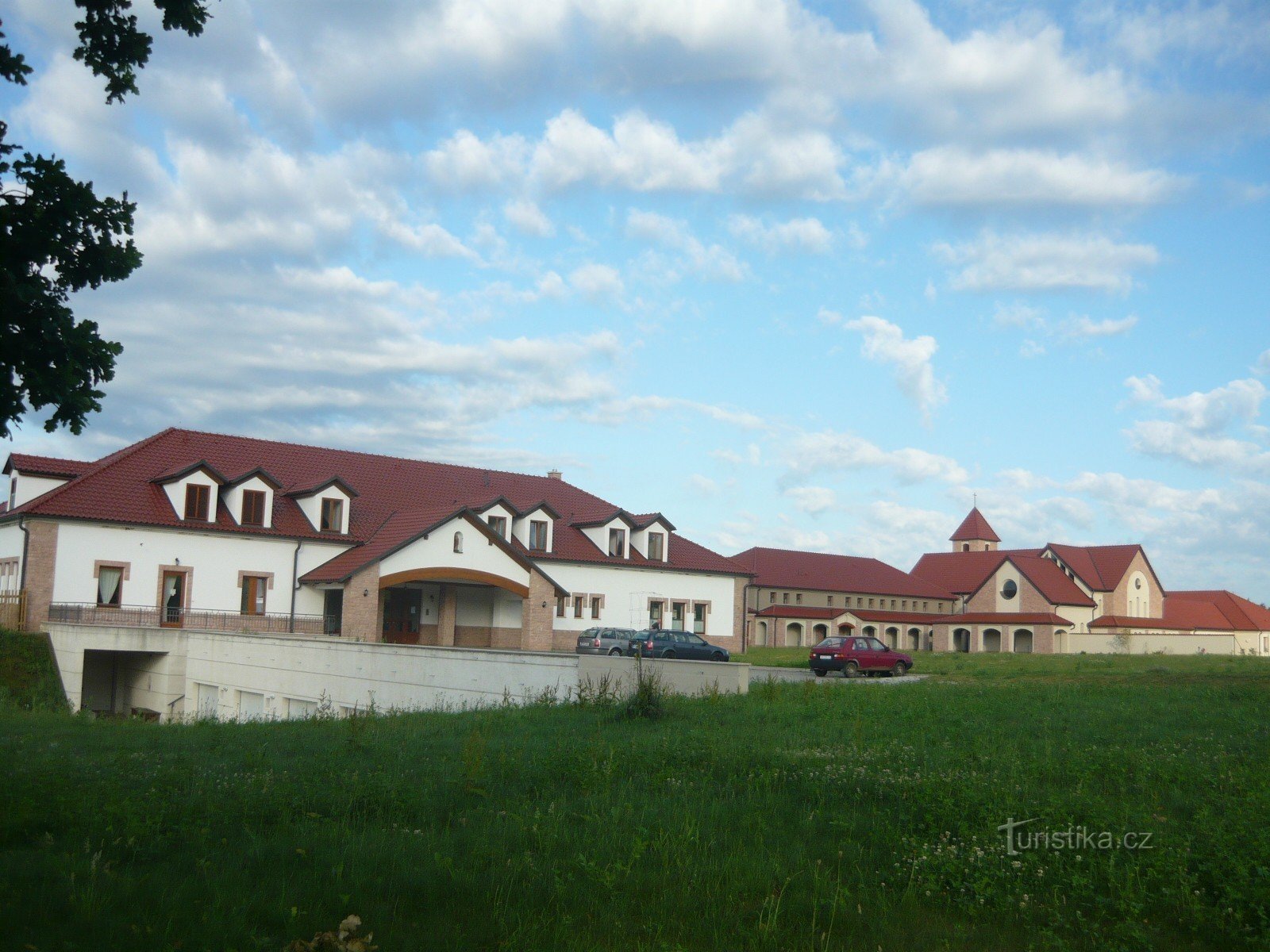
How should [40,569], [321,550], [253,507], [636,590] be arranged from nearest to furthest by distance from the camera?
[40,569] → [253,507] → [321,550] → [636,590]

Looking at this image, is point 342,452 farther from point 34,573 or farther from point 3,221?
point 3,221

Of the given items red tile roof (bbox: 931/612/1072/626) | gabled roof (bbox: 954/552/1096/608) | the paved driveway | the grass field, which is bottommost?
the grass field

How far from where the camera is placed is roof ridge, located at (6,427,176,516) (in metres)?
38.4

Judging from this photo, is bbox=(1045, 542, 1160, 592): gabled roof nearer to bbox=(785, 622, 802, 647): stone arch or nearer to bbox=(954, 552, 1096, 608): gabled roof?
bbox=(954, 552, 1096, 608): gabled roof

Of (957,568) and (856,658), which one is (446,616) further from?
(957,568)

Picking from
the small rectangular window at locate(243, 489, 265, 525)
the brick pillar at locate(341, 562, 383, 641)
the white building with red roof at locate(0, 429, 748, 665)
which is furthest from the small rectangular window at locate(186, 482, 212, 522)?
the brick pillar at locate(341, 562, 383, 641)

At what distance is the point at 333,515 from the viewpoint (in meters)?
46.4

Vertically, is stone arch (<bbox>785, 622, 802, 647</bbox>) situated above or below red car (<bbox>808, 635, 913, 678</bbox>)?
above

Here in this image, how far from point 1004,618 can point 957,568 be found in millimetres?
24477

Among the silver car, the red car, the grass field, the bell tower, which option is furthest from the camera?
the bell tower

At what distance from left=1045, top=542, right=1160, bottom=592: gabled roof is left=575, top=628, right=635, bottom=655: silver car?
60.3 m

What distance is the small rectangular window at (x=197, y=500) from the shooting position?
138 ft

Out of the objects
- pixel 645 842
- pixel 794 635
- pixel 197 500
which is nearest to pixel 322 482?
pixel 197 500

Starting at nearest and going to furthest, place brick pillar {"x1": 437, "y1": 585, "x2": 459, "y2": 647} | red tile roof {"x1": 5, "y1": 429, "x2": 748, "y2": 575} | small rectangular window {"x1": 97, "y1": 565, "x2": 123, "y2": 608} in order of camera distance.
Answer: small rectangular window {"x1": 97, "y1": 565, "x2": 123, "y2": 608} → red tile roof {"x1": 5, "y1": 429, "x2": 748, "y2": 575} → brick pillar {"x1": 437, "y1": 585, "x2": 459, "y2": 647}
